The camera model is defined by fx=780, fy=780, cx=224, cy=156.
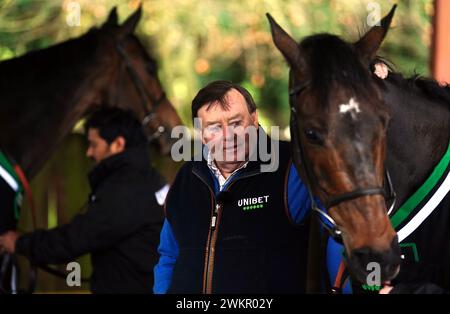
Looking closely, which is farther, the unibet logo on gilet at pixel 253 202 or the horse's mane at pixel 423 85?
the horse's mane at pixel 423 85

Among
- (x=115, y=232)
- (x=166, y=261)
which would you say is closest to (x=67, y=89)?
(x=115, y=232)

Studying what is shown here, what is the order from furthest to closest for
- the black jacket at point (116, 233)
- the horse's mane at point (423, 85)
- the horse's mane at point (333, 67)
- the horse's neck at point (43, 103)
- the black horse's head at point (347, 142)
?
the horse's neck at point (43, 103), the black jacket at point (116, 233), the horse's mane at point (423, 85), the horse's mane at point (333, 67), the black horse's head at point (347, 142)

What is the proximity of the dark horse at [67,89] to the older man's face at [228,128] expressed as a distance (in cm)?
173

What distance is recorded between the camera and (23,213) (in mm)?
5438

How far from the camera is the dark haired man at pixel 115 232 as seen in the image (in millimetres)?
3826

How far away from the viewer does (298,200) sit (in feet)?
8.16

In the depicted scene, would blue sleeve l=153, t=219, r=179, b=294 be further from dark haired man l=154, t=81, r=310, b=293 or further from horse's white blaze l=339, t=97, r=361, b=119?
horse's white blaze l=339, t=97, r=361, b=119

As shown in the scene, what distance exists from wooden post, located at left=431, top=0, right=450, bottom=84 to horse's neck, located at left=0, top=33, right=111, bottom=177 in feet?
6.39

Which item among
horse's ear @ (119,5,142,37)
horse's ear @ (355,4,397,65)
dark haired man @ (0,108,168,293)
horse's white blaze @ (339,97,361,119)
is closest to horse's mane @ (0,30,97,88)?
horse's ear @ (119,5,142,37)

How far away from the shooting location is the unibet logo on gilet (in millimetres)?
2467

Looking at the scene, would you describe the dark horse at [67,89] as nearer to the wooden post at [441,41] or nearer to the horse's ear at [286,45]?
the wooden post at [441,41]

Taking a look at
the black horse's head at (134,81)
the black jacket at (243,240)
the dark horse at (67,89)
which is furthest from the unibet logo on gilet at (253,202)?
the black horse's head at (134,81)

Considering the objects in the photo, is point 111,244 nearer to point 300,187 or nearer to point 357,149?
point 300,187
